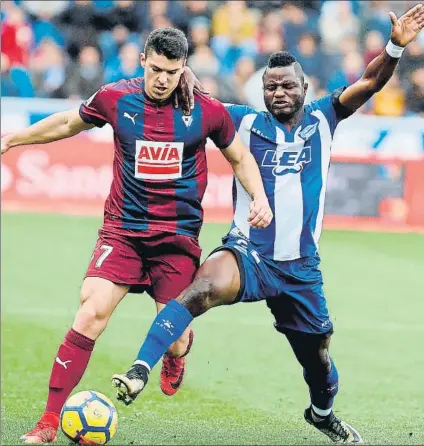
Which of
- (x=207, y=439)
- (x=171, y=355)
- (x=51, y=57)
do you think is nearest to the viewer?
(x=207, y=439)

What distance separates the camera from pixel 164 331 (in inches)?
228

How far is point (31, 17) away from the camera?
60.4 feet

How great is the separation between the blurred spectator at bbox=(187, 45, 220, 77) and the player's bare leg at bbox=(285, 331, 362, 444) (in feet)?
34.5

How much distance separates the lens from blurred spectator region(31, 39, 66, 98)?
1691cm

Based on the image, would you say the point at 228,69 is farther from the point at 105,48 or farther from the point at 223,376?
the point at 223,376

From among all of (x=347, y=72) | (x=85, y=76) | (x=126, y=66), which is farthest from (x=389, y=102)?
(x=85, y=76)

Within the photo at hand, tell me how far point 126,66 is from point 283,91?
10953mm

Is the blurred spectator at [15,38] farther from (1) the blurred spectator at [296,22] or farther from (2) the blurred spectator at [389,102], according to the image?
(2) the blurred spectator at [389,102]

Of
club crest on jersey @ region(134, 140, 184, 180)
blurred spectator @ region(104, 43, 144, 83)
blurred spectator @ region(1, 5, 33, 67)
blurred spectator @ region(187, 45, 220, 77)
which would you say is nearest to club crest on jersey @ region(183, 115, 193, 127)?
club crest on jersey @ region(134, 140, 184, 180)

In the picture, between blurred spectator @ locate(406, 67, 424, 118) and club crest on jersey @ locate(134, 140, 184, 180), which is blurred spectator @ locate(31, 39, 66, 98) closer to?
blurred spectator @ locate(406, 67, 424, 118)

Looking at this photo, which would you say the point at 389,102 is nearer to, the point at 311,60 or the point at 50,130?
the point at 311,60

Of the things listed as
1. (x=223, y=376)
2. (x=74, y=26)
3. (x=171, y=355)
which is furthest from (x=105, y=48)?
(x=171, y=355)

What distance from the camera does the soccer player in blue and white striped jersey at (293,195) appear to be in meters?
6.33

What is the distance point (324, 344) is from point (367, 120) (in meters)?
9.88
